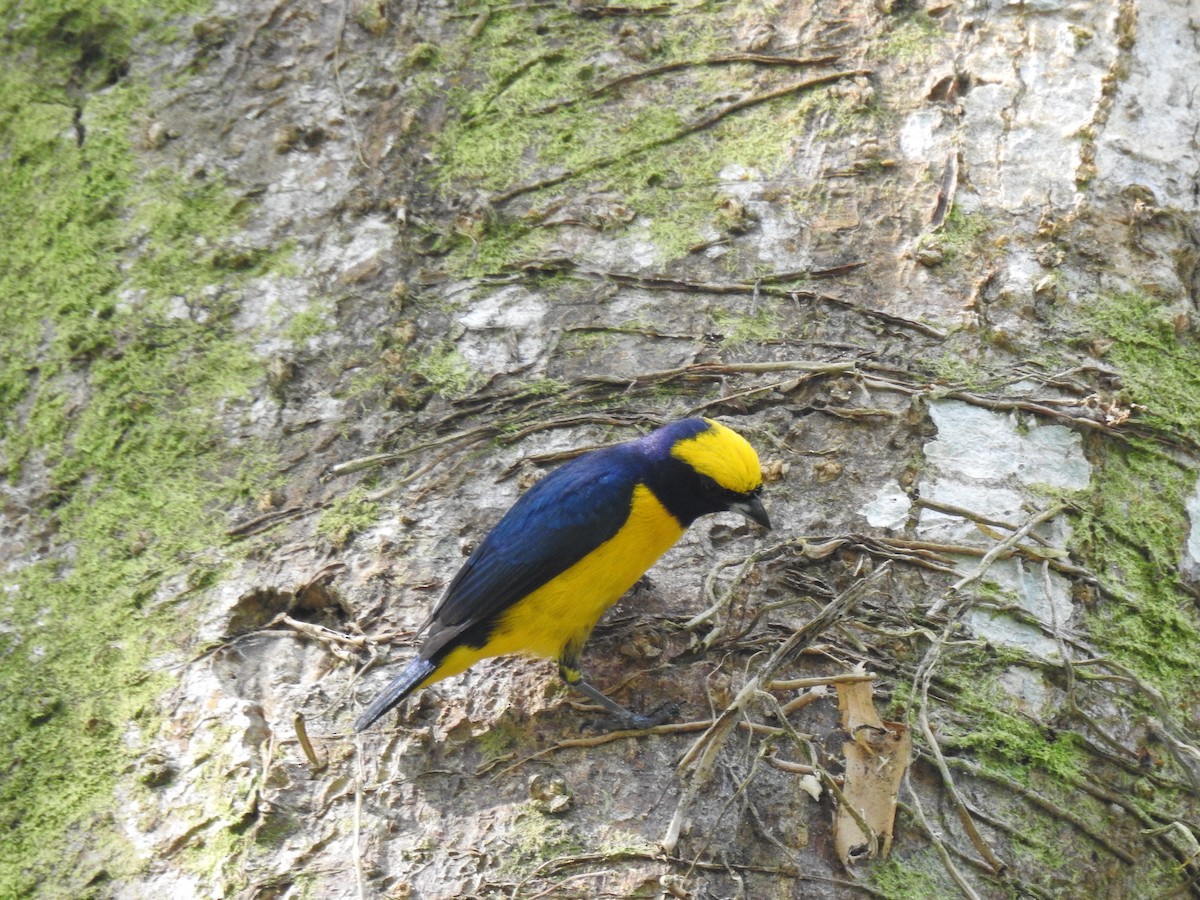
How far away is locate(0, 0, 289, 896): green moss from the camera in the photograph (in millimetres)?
3266

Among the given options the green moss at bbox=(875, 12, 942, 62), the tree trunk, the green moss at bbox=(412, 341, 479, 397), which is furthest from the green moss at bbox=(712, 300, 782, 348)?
the green moss at bbox=(875, 12, 942, 62)

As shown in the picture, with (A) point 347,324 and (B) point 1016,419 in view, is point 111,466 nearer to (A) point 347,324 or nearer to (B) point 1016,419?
(A) point 347,324

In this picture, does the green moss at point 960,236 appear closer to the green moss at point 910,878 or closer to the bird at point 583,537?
the bird at point 583,537

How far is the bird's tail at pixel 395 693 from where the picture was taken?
299cm

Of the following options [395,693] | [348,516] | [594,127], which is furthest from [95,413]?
[594,127]

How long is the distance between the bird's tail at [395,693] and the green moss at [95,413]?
2.18 feet

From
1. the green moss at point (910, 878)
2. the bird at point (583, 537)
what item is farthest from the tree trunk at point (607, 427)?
the bird at point (583, 537)

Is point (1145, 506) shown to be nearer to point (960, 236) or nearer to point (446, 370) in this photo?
point (960, 236)

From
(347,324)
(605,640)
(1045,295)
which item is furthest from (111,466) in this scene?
(1045,295)

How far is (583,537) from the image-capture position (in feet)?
11.2

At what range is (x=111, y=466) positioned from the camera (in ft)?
12.9

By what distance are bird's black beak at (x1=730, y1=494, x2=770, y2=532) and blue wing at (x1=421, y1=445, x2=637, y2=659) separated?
32 cm

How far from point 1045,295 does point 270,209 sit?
286cm

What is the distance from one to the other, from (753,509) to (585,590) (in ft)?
1.83
